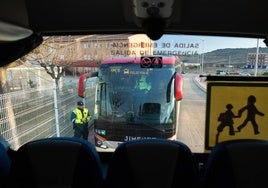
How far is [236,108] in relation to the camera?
245 centimetres

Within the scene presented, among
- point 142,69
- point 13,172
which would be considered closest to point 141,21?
point 13,172

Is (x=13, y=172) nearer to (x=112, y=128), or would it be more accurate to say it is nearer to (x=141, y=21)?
(x=141, y=21)

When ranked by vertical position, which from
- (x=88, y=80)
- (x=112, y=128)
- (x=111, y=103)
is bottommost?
(x=112, y=128)

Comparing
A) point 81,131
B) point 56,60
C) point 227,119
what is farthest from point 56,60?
point 227,119

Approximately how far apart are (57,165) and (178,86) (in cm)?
299

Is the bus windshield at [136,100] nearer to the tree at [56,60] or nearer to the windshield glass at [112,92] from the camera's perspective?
the windshield glass at [112,92]

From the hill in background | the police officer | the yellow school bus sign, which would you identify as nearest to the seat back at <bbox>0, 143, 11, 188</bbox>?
the yellow school bus sign

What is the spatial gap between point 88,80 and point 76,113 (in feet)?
2.96

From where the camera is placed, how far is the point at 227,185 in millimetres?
1413

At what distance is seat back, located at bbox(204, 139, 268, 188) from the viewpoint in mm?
1418

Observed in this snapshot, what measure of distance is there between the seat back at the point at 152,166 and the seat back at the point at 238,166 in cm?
10

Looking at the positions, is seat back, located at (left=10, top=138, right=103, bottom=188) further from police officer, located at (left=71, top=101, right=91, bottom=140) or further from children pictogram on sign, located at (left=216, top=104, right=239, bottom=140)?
police officer, located at (left=71, top=101, right=91, bottom=140)

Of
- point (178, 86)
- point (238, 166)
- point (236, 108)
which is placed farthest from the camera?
point (178, 86)

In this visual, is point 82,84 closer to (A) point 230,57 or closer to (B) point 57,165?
(A) point 230,57
